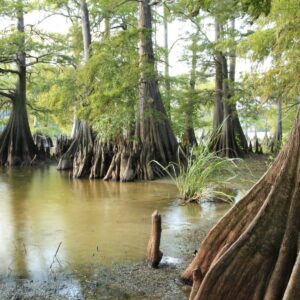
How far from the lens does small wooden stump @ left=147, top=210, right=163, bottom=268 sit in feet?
13.1

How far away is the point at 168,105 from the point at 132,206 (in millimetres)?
8216

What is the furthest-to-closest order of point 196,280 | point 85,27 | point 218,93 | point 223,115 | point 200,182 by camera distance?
1. point 223,115
2. point 218,93
3. point 85,27
4. point 200,182
5. point 196,280

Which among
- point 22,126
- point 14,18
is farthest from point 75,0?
point 22,126

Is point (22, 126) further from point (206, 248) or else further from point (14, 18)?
point (206, 248)

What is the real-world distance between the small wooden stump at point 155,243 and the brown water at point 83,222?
26 centimetres

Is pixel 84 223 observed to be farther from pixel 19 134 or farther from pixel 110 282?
pixel 19 134

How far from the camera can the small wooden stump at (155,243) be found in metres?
4.01

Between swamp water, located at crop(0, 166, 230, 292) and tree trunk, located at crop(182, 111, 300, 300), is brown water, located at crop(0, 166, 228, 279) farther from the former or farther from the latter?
tree trunk, located at crop(182, 111, 300, 300)

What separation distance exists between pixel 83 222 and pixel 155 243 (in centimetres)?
227

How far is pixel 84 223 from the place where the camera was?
238 inches

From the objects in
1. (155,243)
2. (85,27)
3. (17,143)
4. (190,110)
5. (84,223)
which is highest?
(85,27)

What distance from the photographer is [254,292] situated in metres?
2.93

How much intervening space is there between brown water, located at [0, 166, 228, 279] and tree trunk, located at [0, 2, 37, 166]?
5450 millimetres

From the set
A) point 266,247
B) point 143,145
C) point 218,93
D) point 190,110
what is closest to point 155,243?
point 266,247
